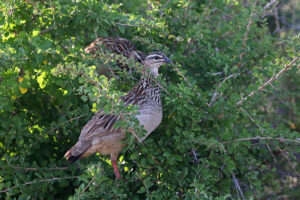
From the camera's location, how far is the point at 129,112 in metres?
3.53

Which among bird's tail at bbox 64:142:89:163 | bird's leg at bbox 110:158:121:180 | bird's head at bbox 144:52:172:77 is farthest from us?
bird's head at bbox 144:52:172:77

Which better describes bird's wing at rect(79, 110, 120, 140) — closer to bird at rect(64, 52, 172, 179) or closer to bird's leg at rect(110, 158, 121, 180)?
bird at rect(64, 52, 172, 179)

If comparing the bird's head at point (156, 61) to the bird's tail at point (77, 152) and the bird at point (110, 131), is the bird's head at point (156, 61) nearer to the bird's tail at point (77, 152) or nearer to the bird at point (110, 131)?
the bird at point (110, 131)

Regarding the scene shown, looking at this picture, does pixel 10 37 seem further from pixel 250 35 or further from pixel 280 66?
pixel 250 35

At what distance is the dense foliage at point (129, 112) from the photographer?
4152 millimetres

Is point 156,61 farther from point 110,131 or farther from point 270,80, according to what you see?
point 270,80

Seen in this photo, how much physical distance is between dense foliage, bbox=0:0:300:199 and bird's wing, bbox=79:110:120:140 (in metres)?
0.13

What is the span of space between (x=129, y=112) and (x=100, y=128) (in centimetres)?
91

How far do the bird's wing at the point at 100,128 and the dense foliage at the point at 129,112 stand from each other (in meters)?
0.13

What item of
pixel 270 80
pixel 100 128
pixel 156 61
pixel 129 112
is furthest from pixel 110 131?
pixel 270 80

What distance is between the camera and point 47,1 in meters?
4.59

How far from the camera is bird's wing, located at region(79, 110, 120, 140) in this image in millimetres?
4340

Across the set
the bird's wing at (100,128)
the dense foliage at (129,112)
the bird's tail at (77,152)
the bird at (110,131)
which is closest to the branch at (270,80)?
the dense foliage at (129,112)

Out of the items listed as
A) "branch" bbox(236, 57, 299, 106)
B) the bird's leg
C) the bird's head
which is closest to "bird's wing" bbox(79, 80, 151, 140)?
the bird's leg
